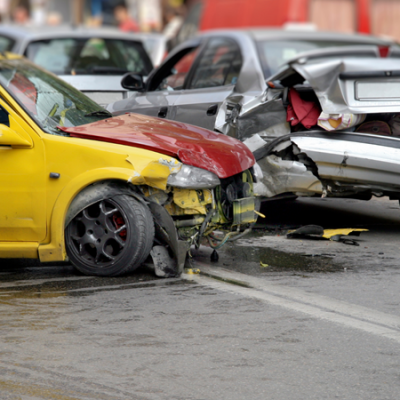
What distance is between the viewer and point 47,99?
6820 mm

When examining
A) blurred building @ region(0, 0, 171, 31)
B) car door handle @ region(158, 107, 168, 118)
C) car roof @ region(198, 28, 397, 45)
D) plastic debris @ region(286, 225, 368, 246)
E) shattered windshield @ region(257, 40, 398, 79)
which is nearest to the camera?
plastic debris @ region(286, 225, 368, 246)

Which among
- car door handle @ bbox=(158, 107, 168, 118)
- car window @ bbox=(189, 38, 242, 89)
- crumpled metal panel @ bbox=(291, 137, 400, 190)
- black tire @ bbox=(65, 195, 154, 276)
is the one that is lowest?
black tire @ bbox=(65, 195, 154, 276)

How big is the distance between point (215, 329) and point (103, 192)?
5.32ft

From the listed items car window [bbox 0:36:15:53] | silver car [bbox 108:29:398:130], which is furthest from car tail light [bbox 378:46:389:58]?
car window [bbox 0:36:15:53]

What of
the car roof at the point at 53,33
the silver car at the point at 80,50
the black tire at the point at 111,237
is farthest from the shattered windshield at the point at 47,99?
the car roof at the point at 53,33

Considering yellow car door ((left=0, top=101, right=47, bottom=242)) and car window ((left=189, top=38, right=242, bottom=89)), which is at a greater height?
car window ((left=189, top=38, right=242, bottom=89))

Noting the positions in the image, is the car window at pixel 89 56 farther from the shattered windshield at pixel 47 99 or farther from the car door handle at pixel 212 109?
the shattered windshield at pixel 47 99

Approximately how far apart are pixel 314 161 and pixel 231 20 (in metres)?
13.4

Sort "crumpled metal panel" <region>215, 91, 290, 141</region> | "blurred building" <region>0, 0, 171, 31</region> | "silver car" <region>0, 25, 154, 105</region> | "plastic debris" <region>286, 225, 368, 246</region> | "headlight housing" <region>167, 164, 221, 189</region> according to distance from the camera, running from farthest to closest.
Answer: "blurred building" <region>0, 0, 171, 31</region> → "silver car" <region>0, 25, 154, 105</region> → "crumpled metal panel" <region>215, 91, 290, 141</region> → "plastic debris" <region>286, 225, 368, 246</region> → "headlight housing" <region>167, 164, 221, 189</region>

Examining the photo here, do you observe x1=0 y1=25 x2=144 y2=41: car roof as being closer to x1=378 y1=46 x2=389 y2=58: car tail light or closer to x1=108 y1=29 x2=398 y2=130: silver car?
x1=108 y1=29 x2=398 y2=130: silver car

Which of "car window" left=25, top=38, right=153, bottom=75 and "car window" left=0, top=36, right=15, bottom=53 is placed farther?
"car window" left=0, top=36, right=15, bottom=53

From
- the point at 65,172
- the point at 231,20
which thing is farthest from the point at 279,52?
the point at 231,20

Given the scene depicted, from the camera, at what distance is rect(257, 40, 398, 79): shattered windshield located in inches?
337

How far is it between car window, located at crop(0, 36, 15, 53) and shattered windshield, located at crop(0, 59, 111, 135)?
14.8 ft
